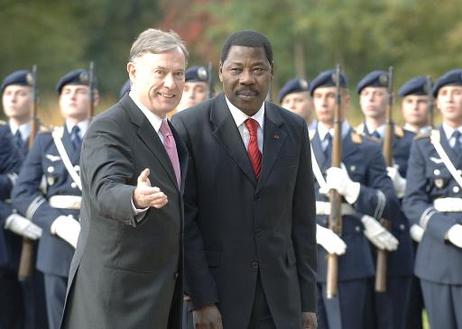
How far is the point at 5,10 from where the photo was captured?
32.5m

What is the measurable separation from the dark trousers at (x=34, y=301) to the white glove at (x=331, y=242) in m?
2.65

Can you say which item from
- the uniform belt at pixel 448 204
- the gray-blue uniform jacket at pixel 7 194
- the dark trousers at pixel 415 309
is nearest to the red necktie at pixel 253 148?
the uniform belt at pixel 448 204

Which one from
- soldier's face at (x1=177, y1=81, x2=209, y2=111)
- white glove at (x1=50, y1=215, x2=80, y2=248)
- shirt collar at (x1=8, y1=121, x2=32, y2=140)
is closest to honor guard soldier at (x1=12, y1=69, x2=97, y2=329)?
white glove at (x1=50, y1=215, x2=80, y2=248)

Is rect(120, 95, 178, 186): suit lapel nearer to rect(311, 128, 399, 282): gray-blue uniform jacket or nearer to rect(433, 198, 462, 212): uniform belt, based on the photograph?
rect(433, 198, 462, 212): uniform belt

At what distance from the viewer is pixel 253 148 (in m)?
6.64

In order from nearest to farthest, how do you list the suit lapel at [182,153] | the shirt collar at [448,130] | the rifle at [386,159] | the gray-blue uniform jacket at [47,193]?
the suit lapel at [182,153] < the shirt collar at [448,130] < the gray-blue uniform jacket at [47,193] < the rifle at [386,159]

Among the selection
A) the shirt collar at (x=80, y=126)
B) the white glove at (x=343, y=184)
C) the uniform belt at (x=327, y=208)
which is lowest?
the uniform belt at (x=327, y=208)

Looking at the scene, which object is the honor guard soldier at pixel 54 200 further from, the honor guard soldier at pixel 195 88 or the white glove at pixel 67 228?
the honor guard soldier at pixel 195 88

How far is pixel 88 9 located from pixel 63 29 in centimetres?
241

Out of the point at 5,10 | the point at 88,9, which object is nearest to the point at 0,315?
the point at 5,10

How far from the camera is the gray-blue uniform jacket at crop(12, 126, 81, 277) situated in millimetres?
10039

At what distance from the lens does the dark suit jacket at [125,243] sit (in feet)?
19.0

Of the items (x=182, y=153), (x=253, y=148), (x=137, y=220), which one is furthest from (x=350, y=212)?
(x=137, y=220)

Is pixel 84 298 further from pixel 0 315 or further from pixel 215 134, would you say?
pixel 0 315
